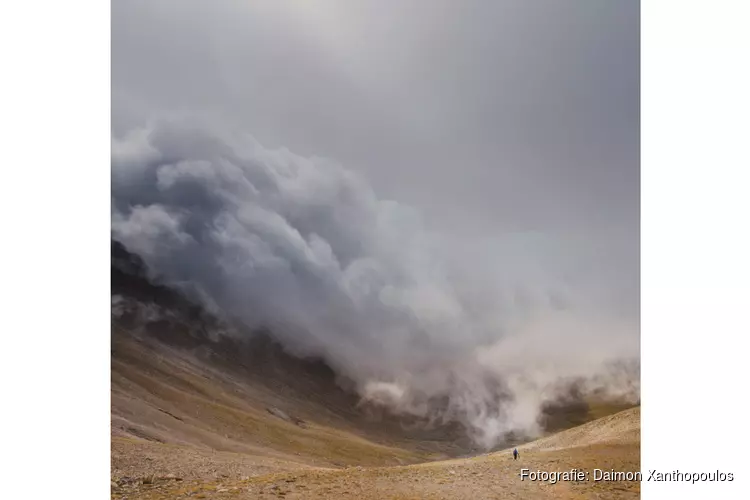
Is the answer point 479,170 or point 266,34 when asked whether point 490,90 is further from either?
point 266,34

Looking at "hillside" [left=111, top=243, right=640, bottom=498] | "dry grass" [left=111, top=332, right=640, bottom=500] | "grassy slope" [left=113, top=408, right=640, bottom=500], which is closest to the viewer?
"grassy slope" [left=113, top=408, right=640, bottom=500]

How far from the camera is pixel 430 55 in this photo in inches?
205

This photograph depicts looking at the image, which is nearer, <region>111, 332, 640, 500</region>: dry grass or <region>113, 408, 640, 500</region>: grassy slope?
<region>113, 408, 640, 500</region>: grassy slope

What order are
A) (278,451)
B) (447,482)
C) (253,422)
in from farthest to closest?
(253,422) → (278,451) → (447,482)

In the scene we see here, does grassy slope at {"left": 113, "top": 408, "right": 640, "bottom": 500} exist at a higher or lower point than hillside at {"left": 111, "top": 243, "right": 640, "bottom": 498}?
lower

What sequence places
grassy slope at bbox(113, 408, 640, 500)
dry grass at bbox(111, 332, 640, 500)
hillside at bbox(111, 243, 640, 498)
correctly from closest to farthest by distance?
grassy slope at bbox(113, 408, 640, 500), dry grass at bbox(111, 332, 640, 500), hillside at bbox(111, 243, 640, 498)

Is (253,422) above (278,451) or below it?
above
